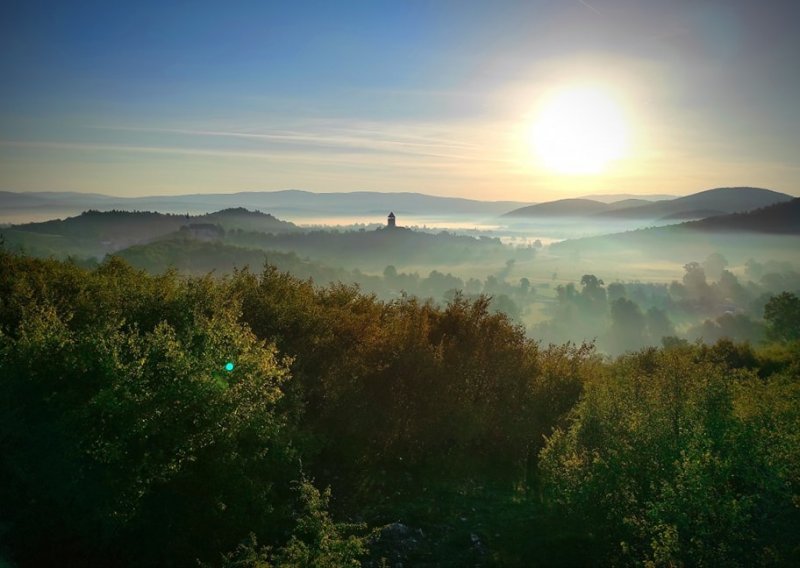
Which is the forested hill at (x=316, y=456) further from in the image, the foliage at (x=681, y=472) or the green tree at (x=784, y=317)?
the green tree at (x=784, y=317)

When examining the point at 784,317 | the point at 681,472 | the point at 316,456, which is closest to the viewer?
the point at 681,472

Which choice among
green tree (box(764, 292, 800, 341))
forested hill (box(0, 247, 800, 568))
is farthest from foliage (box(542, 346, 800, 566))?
green tree (box(764, 292, 800, 341))

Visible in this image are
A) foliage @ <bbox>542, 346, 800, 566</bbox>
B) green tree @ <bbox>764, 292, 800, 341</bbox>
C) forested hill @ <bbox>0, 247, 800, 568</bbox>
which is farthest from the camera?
green tree @ <bbox>764, 292, 800, 341</bbox>

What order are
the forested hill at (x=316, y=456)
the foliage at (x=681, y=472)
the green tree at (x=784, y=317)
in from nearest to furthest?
the foliage at (x=681, y=472)
the forested hill at (x=316, y=456)
the green tree at (x=784, y=317)

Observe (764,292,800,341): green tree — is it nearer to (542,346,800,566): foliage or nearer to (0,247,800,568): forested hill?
(0,247,800,568): forested hill

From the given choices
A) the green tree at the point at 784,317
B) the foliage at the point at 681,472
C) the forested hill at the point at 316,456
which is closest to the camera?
the foliage at the point at 681,472

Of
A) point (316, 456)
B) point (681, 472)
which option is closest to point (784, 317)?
point (681, 472)

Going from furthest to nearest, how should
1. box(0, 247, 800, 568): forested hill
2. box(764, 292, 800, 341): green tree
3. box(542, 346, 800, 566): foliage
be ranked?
box(764, 292, 800, 341): green tree → box(0, 247, 800, 568): forested hill → box(542, 346, 800, 566): foliage

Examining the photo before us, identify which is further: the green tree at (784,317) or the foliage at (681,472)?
the green tree at (784,317)

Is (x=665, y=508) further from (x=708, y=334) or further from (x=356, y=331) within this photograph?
(x=708, y=334)

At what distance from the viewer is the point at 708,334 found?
153875mm

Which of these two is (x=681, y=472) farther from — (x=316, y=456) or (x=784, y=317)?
(x=784, y=317)

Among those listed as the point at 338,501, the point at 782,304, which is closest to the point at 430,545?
the point at 338,501

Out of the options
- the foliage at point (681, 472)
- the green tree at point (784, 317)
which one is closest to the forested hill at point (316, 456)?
the foliage at point (681, 472)
